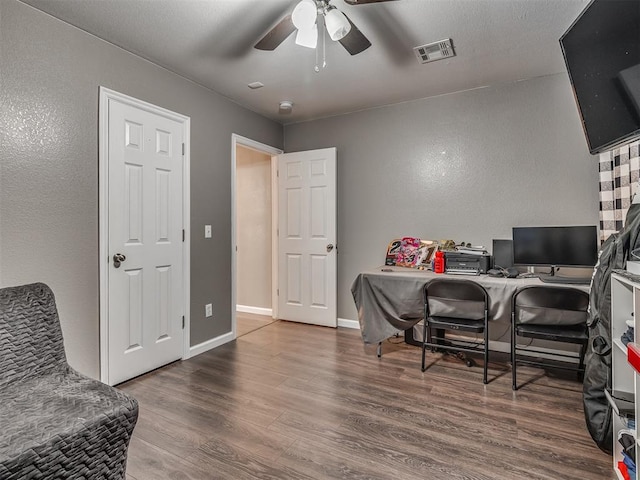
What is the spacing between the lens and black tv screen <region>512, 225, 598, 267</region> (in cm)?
259

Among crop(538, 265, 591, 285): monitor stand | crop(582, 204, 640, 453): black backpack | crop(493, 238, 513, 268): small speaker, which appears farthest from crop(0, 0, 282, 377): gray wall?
crop(538, 265, 591, 285): monitor stand

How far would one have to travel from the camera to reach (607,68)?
1431mm

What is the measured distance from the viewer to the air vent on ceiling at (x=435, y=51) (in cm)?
246

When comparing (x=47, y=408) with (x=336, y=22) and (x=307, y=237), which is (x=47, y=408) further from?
(x=307, y=237)

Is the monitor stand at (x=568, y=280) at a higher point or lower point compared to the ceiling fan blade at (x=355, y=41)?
lower

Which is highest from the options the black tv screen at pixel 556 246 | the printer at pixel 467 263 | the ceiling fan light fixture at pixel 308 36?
the ceiling fan light fixture at pixel 308 36

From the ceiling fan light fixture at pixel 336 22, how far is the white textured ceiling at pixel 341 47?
246 mm

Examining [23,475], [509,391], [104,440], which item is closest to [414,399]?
[509,391]

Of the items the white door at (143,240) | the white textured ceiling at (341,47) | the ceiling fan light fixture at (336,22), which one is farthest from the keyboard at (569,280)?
the white door at (143,240)

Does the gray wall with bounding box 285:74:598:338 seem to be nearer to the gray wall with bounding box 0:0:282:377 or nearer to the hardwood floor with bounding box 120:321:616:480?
the hardwood floor with bounding box 120:321:616:480

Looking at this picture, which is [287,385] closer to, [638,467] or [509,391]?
[509,391]

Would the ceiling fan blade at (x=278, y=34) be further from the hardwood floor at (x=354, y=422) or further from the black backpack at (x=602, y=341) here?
the hardwood floor at (x=354, y=422)

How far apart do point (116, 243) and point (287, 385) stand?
5.49 ft

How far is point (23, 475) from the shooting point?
1.01 meters
